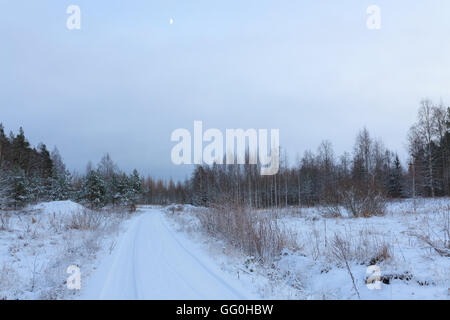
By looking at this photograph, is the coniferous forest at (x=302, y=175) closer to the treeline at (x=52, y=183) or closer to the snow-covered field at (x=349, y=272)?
the treeline at (x=52, y=183)

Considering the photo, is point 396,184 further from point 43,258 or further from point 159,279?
point 43,258

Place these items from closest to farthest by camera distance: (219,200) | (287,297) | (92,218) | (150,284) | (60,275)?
(287,297)
(150,284)
(60,275)
(219,200)
(92,218)

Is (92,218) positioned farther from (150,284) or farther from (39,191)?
(39,191)

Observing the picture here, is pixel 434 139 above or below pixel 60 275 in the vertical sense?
above

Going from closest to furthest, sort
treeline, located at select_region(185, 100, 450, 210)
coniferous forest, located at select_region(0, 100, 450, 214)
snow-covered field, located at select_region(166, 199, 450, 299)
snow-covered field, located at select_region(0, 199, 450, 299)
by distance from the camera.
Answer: snow-covered field, located at select_region(166, 199, 450, 299)
snow-covered field, located at select_region(0, 199, 450, 299)
treeline, located at select_region(185, 100, 450, 210)
coniferous forest, located at select_region(0, 100, 450, 214)

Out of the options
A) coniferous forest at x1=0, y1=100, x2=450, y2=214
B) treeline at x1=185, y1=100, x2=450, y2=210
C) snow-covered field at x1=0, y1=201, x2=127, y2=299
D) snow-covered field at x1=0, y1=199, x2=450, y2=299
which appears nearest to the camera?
snow-covered field at x1=0, y1=199, x2=450, y2=299

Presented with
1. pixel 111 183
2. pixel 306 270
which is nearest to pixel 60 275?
pixel 306 270

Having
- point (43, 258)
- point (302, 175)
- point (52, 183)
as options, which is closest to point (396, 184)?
point (302, 175)

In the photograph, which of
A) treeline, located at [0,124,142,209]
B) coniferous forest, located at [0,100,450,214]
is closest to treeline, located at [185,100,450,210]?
coniferous forest, located at [0,100,450,214]

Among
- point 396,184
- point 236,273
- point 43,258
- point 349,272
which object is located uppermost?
point 349,272

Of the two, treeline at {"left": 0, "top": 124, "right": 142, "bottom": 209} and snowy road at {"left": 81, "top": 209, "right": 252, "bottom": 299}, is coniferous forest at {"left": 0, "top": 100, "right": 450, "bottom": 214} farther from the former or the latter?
snowy road at {"left": 81, "top": 209, "right": 252, "bottom": 299}

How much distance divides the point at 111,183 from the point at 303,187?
120 feet

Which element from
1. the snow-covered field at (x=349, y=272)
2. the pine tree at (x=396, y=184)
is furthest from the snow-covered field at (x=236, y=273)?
the pine tree at (x=396, y=184)

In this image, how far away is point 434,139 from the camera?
111ft
